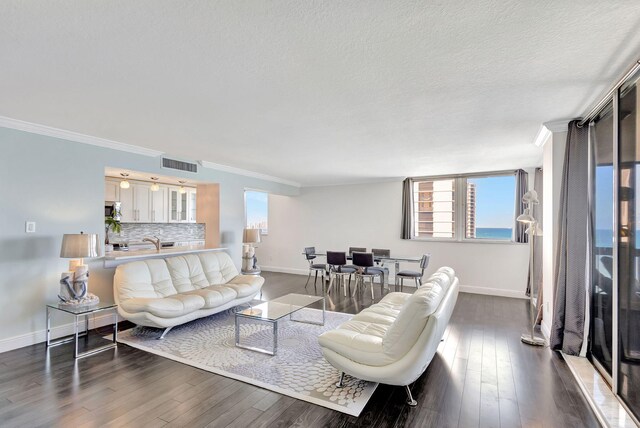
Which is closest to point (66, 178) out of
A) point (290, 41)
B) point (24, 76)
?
point (24, 76)

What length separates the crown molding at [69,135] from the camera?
3355mm

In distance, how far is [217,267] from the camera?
5090 mm

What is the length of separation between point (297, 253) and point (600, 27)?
25.3 ft

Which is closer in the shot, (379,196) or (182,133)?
(182,133)

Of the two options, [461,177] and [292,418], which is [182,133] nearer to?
[292,418]

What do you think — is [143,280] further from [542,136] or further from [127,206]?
[542,136]

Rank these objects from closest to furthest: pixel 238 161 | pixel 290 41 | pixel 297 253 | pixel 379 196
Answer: pixel 290 41, pixel 238 161, pixel 379 196, pixel 297 253

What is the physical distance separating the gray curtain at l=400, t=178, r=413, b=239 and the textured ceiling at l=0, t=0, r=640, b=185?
3.27m

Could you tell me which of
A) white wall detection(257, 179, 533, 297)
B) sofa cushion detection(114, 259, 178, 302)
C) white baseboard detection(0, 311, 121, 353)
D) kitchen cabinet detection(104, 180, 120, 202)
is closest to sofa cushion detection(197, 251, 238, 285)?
sofa cushion detection(114, 259, 178, 302)

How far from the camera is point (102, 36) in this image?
183 cm

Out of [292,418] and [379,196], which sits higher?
[379,196]

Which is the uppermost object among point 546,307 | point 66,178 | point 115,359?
point 66,178

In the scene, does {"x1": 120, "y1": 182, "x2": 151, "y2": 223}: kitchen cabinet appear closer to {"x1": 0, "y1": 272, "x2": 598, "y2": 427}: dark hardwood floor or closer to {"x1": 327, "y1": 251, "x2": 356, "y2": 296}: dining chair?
{"x1": 0, "y1": 272, "x2": 598, "y2": 427}: dark hardwood floor

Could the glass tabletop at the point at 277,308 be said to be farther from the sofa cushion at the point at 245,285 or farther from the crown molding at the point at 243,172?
the crown molding at the point at 243,172
